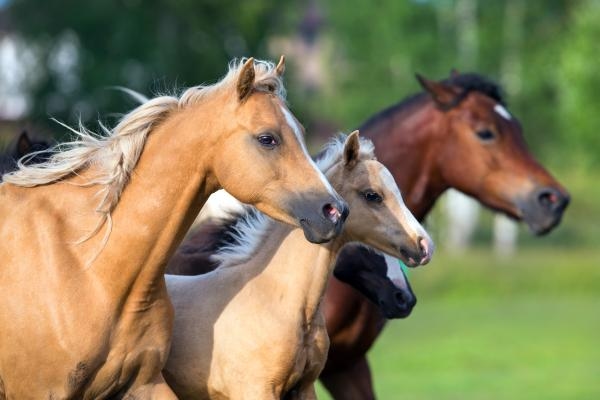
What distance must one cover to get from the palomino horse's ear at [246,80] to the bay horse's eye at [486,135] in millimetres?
2371

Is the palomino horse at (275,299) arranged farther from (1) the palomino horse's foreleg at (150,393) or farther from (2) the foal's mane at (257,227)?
(1) the palomino horse's foreleg at (150,393)

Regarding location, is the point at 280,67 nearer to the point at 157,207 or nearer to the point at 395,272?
the point at 157,207

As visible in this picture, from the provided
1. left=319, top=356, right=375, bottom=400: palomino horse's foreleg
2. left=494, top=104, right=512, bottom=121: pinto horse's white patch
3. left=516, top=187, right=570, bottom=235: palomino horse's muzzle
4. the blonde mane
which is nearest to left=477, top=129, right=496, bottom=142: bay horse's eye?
left=494, top=104, right=512, bottom=121: pinto horse's white patch

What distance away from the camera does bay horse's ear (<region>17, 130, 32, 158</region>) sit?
697 cm

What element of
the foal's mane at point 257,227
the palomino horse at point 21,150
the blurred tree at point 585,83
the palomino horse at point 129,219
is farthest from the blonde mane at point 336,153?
the blurred tree at point 585,83

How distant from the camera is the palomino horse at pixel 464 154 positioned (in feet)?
23.6

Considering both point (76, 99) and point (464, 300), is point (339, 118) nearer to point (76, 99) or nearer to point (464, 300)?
point (76, 99)

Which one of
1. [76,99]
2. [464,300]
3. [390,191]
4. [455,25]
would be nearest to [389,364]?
[464,300]

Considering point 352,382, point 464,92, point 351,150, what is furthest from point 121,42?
point 351,150

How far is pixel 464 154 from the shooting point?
7.25 meters

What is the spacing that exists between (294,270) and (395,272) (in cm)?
71

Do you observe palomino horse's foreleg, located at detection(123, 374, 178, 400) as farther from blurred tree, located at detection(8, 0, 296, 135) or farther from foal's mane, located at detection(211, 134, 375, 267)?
blurred tree, located at detection(8, 0, 296, 135)

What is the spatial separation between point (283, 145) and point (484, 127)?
7.97 ft

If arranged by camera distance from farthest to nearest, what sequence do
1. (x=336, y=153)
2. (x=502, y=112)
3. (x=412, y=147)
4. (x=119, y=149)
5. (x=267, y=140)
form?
(x=502, y=112) → (x=412, y=147) → (x=336, y=153) → (x=119, y=149) → (x=267, y=140)
